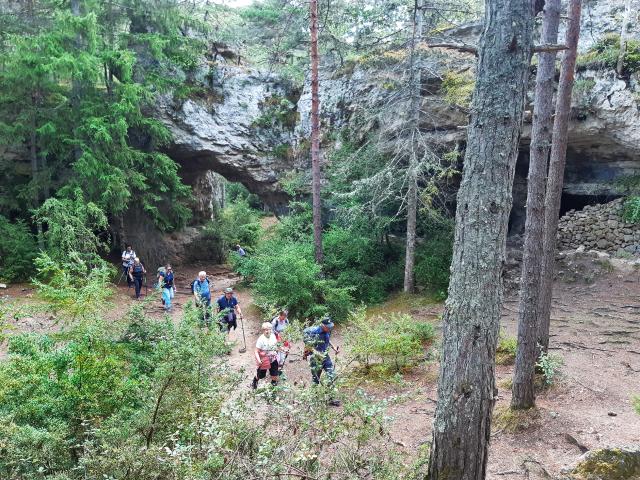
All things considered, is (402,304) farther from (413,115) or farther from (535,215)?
(535,215)

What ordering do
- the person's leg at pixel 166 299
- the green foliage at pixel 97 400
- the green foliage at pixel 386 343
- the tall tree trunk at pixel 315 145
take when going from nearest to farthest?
the green foliage at pixel 97 400 → the green foliage at pixel 386 343 → the person's leg at pixel 166 299 → the tall tree trunk at pixel 315 145

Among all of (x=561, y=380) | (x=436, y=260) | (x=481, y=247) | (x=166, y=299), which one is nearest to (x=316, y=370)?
(x=481, y=247)

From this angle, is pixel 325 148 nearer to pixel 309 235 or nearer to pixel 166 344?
pixel 309 235

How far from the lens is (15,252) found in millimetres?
14391

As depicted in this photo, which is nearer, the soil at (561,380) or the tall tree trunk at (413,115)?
the soil at (561,380)

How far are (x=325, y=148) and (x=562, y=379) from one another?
39.3ft

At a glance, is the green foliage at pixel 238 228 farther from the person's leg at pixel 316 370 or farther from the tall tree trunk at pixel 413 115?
the person's leg at pixel 316 370

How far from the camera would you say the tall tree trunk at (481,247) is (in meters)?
3.90

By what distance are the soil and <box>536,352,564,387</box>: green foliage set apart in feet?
0.54

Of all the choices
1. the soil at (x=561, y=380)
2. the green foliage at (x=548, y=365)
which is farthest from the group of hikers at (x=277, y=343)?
the green foliage at (x=548, y=365)

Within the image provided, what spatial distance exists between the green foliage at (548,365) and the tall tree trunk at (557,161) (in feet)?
0.62

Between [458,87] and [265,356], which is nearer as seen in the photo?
[265,356]

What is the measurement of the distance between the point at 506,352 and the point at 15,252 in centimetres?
1481

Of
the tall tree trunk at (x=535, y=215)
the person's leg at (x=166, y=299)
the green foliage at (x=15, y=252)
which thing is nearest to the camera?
the tall tree trunk at (x=535, y=215)
